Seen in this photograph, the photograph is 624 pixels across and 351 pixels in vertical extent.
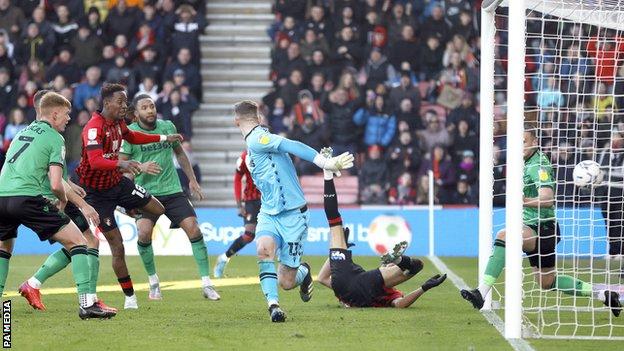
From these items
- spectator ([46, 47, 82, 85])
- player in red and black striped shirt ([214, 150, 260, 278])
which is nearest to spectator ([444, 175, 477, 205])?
player in red and black striped shirt ([214, 150, 260, 278])

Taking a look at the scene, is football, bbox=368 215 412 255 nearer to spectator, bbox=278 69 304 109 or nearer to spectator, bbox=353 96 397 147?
spectator, bbox=353 96 397 147

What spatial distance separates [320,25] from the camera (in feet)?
80.9

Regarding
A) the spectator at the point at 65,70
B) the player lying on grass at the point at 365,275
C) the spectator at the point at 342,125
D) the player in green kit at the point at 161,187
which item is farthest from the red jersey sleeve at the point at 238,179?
the spectator at the point at 65,70

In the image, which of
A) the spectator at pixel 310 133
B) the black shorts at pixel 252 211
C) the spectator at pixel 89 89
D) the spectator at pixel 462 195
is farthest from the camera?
the spectator at pixel 89 89

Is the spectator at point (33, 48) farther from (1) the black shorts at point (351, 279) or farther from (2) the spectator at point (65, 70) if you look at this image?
(1) the black shorts at point (351, 279)

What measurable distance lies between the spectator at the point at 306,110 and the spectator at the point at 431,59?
224 centimetres

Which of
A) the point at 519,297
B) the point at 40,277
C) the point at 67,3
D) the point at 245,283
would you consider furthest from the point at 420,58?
the point at 519,297

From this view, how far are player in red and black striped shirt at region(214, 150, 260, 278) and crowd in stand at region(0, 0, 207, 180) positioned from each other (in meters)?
6.04

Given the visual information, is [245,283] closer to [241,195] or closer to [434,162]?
[241,195]

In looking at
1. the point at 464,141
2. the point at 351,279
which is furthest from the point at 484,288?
the point at 464,141

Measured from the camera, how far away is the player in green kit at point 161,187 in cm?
1370

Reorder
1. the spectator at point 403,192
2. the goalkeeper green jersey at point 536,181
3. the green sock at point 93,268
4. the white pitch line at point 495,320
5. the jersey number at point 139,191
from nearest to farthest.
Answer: the white pitch line at point 495,320 < the goalkeeper green jersey at point 536,181 < the green sock at point 93,268 < the jersey number at point 139,191 < the spectator at point 403,192

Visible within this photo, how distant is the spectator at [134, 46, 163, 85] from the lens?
2417 centimetres

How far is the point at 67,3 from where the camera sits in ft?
83.7
